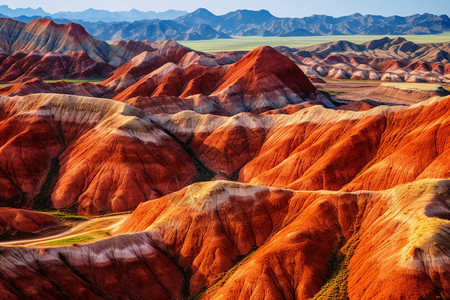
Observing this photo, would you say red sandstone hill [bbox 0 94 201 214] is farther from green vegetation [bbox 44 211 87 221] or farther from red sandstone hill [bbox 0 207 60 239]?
red sandstone hill [bbox 0 207 60 239]

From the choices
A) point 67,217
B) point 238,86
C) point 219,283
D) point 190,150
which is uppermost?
point 238,86

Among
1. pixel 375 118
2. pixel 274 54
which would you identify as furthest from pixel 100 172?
pixel 274 54

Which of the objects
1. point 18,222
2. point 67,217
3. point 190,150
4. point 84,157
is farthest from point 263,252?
point 190,150

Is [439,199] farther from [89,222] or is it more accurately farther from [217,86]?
[217,86]

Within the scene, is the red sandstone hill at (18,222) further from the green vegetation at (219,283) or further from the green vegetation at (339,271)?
the green vegetation at (339,271)

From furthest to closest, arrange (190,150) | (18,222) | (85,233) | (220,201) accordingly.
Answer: (190,150)
(18,222)
(85,233)
(220,201)

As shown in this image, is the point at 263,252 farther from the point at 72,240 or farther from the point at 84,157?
the point at 84,157
